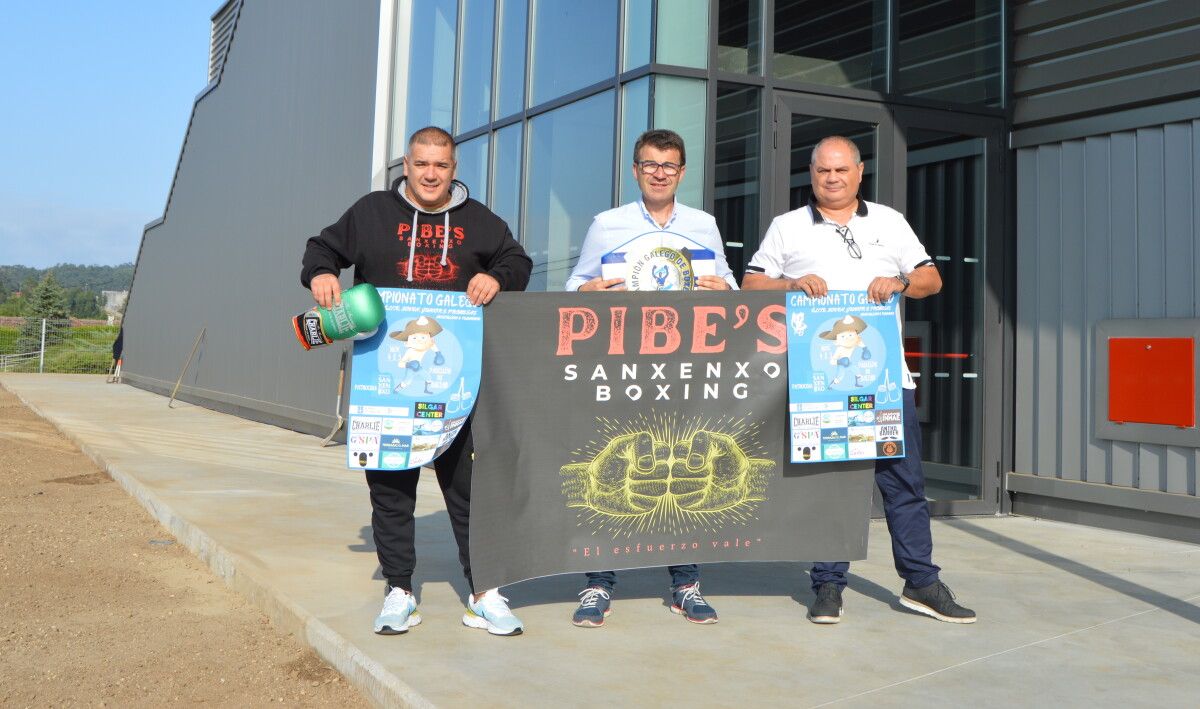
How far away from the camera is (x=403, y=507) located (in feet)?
12.7

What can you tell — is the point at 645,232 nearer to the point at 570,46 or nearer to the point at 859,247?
the point at 859,247

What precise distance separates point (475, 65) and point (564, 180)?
241 cm

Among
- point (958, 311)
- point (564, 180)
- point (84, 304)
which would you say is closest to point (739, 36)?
point (564, 180)

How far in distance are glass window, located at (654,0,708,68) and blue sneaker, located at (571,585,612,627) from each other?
3.69m

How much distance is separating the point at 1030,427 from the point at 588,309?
4443 millimetres

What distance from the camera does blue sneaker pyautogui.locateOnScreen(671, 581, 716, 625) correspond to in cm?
398

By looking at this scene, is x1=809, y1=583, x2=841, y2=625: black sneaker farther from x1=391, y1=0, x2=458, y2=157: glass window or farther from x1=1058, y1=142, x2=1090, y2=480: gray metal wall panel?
x1=391, y1=0, x2=458, y2=157: glass window

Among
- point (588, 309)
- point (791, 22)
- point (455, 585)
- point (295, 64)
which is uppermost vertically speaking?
point (295, 64)

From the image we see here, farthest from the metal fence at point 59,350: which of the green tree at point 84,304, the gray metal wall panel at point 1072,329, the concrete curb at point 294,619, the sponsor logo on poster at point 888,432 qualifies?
the green tree at point 84,304

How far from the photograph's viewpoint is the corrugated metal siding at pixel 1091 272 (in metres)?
6.30

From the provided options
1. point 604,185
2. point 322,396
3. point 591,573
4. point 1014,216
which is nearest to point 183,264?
→ point 322,396

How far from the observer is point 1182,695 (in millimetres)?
3193

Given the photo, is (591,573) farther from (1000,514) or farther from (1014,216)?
(1014,216)

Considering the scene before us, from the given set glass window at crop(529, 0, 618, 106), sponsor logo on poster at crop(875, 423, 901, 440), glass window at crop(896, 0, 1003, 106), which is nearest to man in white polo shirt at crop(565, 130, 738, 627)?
sponsor logo on poster at crop(875, 423, 901, 440)
